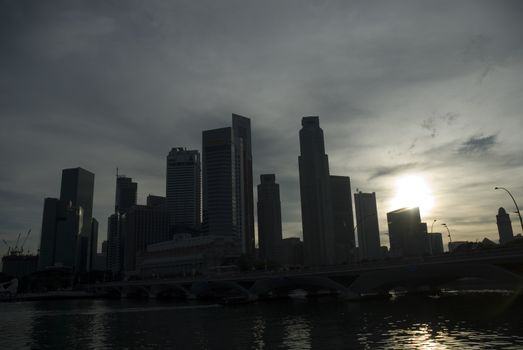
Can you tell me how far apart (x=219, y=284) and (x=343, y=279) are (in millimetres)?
52820

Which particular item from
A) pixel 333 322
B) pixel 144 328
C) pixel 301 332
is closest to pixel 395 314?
pixel 333 322

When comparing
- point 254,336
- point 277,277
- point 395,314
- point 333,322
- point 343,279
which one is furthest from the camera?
point 277,277

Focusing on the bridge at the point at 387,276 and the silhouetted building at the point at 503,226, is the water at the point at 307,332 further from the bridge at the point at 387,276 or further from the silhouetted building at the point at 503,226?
the silhouetted building at the point at 503,226

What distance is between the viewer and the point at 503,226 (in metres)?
177

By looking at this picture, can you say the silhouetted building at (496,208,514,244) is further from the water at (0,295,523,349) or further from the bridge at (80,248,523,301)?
the water at (0,295,523,349)

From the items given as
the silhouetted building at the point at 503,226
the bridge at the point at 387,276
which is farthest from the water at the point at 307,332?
the silhouetted building at the point at 503,226

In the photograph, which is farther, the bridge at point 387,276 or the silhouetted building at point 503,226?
the silhouetted building at point 503,226

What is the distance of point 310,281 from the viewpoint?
106125mm

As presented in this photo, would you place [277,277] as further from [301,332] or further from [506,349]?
[506,349]

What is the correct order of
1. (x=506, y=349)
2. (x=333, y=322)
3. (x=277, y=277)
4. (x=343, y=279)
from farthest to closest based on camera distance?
(x=277, y=277)
(x=343, y=279)
(x=333, y=322)
(x=506, y=349)

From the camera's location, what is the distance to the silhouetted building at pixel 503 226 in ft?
570

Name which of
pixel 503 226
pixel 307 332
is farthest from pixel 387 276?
pixel 503 226

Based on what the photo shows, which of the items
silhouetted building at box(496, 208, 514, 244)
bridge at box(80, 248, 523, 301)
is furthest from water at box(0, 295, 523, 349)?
silhouetted building at box(496, 208, 514, 244)

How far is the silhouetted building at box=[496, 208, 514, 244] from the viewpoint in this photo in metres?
174
